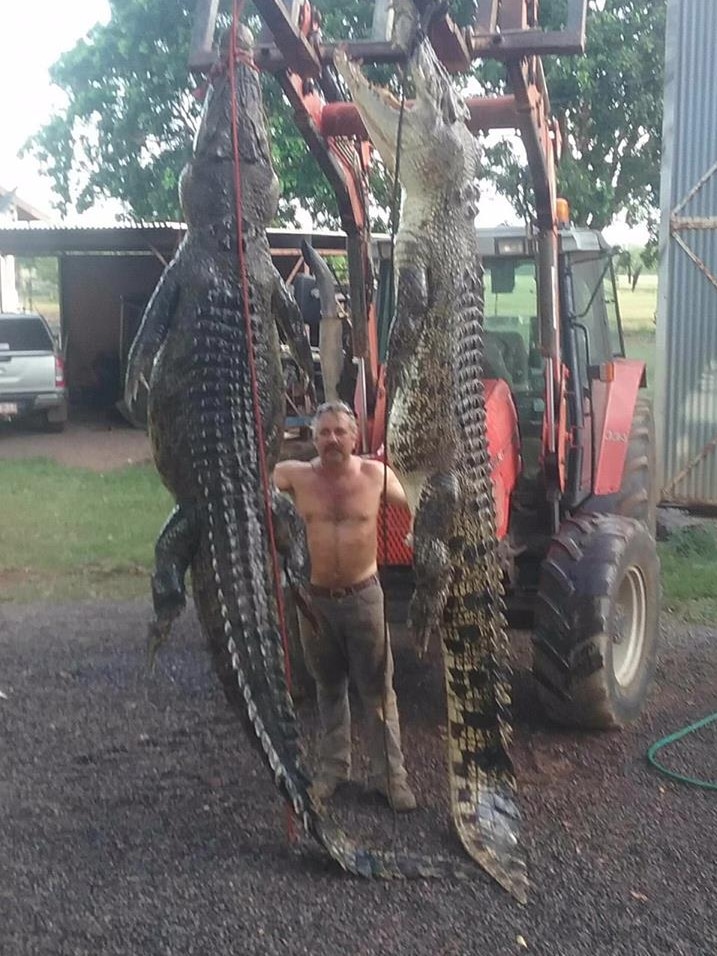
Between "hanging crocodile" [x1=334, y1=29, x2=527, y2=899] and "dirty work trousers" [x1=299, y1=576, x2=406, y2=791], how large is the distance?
23.9 inches

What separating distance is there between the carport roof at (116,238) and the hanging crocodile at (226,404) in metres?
9.62

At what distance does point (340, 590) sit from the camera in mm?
4223

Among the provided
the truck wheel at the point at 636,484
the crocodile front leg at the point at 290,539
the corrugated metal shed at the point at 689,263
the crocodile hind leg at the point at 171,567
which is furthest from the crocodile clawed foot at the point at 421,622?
the corrugated metal shed at the point at 689,263

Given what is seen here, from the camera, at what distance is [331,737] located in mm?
4430

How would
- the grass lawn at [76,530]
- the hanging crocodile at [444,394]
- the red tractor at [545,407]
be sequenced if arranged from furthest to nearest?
1. the grass lawn at [76,530]
2. the red tractor at [545,407]
3. the hanging crocodile at [444,394]

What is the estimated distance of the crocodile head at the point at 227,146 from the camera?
9.52ft

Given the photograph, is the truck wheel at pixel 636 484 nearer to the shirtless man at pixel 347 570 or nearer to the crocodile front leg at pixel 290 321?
the shirtless man at pixel 347 570

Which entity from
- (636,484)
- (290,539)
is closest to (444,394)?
(290,539)

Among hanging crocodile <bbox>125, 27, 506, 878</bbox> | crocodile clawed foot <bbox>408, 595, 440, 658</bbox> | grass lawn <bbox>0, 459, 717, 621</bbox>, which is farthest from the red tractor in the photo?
grass lawn <bbox>0, 459, 717, 621</bbox>

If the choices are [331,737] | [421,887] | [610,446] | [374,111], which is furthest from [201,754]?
[374,111]

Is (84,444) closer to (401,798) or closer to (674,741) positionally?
(674,741)

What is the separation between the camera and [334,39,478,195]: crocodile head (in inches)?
117

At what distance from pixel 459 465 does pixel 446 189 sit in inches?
32.6

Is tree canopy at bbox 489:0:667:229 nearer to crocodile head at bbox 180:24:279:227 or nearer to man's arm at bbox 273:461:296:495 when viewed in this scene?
man's arm at bbox 273:461:296:495
